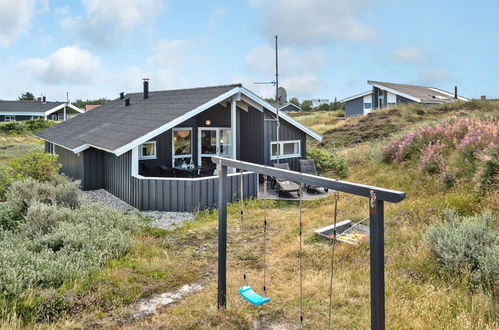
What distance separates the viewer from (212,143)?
15906mm

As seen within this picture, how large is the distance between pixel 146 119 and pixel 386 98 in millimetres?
32159

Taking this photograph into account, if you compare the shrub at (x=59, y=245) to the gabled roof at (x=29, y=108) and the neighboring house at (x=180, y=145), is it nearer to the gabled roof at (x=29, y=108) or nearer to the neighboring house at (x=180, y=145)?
the neighboring house at (x=180, y=145)

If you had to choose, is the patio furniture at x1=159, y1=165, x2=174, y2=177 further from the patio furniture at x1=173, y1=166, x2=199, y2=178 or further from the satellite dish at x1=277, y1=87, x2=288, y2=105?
the satellite dish at x1=277, y1=87, x2=288, y2=105

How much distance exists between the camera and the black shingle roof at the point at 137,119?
1268 centimetres

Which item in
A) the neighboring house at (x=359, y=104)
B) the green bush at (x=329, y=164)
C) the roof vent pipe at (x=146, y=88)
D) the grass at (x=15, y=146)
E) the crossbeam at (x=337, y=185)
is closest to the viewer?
the crossbeam at (x=337, y=185)

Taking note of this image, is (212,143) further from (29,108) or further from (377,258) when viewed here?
(29,108)

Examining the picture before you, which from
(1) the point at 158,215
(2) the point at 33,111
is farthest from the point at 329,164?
(2) the point at 33,111

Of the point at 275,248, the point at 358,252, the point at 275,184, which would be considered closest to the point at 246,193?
the point at 275,184

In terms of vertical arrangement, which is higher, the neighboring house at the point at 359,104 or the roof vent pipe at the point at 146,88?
the neighboring house at the point at 359,104

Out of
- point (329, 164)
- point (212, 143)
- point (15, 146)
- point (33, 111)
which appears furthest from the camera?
point (33, 111)

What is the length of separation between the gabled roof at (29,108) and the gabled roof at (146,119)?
37.8 meters

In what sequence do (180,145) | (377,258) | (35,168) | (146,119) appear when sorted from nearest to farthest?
(377,258) → (35,168) → (146,119) → (180,145)

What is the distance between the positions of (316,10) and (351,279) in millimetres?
12045

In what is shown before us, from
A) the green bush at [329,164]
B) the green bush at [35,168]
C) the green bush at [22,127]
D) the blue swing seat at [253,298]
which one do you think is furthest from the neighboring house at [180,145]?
the green bush at [22,127]
